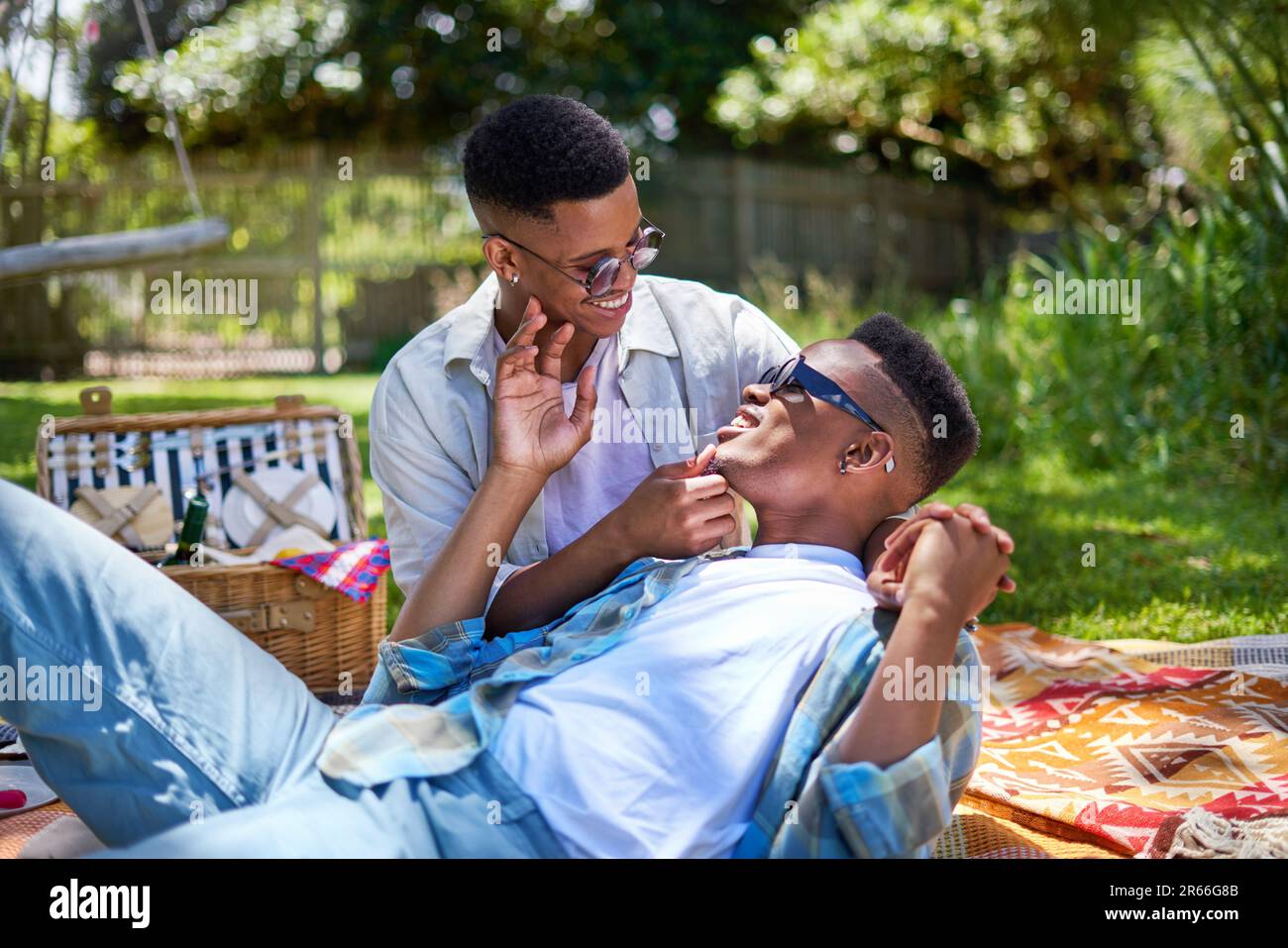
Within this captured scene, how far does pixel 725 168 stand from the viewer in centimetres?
1492

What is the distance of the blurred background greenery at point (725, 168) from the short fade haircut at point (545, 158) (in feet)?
16.1

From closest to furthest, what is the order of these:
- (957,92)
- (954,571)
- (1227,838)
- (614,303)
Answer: (954,571) → (1227,838) → (614,303) → (957,92)

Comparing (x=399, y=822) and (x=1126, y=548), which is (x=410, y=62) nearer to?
(x=1126, y=548)

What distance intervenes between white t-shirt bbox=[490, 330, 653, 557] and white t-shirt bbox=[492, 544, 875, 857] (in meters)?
0.85

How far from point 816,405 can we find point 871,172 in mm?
13687

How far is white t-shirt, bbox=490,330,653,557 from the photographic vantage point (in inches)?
136

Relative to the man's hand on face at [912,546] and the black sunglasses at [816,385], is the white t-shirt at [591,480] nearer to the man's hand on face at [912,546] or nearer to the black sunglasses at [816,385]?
the black sunglasses at [816,385]

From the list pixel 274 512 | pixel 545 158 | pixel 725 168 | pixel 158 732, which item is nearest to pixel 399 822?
pixel 158 732

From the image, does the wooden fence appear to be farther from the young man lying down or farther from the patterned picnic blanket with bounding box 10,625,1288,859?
the young man lying down

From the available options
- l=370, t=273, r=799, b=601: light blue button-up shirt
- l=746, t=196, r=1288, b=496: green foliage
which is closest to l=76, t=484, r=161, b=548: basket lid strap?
l=370, t=273, r=799, b=601: light blue button-up shirt

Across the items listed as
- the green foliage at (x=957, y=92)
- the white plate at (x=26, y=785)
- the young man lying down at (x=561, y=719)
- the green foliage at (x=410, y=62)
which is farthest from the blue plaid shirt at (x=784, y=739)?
the green foliage at (x=410, y=62)

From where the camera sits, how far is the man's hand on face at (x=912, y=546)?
7.78 feet

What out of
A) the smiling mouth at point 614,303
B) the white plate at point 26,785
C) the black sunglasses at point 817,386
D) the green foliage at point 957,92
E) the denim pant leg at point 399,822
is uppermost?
the green foliage at point 957,92

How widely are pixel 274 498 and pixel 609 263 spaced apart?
244cm
